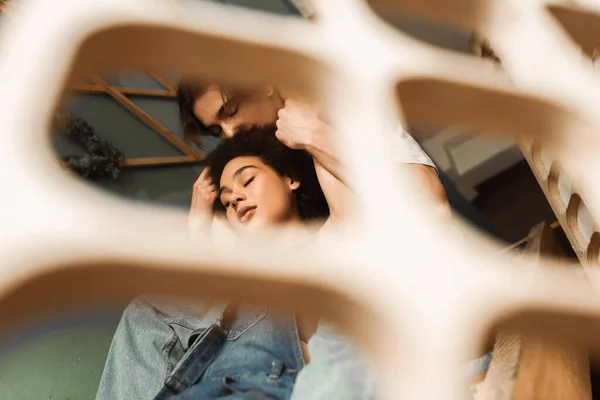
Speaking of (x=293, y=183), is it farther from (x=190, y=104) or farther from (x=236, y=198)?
(x=190, y=104)

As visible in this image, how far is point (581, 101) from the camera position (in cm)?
44

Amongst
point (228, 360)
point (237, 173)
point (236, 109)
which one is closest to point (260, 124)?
point (236, 109)

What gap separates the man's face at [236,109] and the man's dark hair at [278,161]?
0.04 m

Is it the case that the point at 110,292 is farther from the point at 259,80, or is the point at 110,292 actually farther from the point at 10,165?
the point at 259,80

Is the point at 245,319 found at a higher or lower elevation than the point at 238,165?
lower

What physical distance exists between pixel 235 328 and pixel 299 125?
0.22 meters

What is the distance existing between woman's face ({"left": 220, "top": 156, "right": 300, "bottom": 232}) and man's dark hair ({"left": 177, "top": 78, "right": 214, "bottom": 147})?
17 cm

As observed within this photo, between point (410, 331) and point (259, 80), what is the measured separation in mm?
224

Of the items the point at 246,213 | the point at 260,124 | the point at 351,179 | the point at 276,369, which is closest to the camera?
the point at 351,179

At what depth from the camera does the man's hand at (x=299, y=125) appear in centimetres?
56

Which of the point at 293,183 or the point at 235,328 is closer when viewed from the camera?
the point at 235,328

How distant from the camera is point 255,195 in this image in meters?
0.68

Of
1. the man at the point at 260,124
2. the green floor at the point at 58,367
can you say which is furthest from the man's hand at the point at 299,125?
the green floor at the point at 58,367

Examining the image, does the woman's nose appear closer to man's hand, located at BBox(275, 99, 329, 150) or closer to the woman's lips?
the woman's lips
